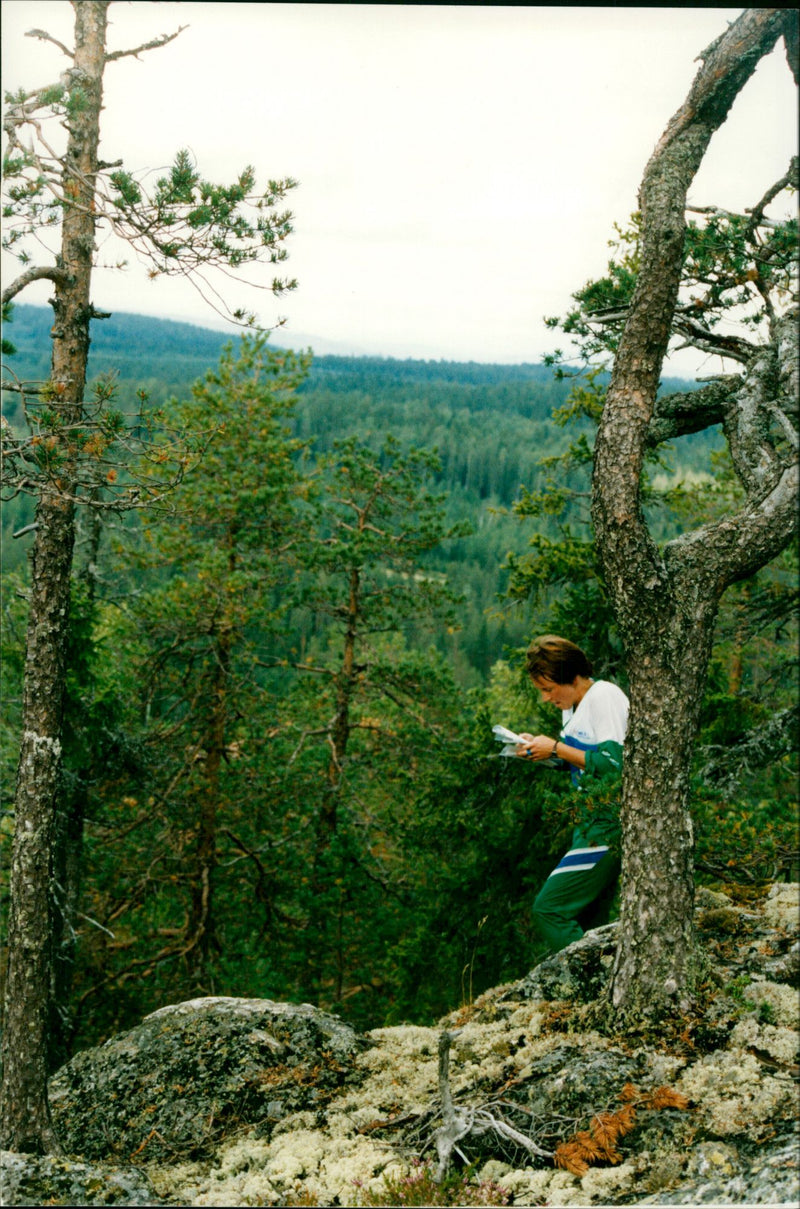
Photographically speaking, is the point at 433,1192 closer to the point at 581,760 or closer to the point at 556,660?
the point at 581,760

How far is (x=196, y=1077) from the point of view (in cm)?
521

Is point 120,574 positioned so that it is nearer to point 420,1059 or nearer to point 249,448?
point 249,448

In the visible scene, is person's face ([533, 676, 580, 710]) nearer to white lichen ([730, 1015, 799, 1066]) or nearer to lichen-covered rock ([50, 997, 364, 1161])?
white lichen ([730, 1015, 799, 1066])

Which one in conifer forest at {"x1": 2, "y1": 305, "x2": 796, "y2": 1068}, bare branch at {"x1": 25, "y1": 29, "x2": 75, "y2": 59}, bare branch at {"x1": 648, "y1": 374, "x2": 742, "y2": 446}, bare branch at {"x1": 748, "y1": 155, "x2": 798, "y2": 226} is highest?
bare branch at {"x1": 25, "y1": 29, "x2": 75, "y2": 59}

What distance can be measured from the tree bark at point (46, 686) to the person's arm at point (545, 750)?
294cm

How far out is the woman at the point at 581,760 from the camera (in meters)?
5.13

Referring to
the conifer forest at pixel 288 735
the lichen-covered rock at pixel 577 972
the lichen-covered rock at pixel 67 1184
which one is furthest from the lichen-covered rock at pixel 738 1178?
the conifer forest at pixel 288 735

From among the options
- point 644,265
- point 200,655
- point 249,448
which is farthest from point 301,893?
point 644,265

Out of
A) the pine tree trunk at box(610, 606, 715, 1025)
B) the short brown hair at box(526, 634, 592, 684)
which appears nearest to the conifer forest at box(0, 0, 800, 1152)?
the pine tree trunk at box(610, 606, 715, 1025)

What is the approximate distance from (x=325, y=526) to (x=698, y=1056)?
13061mm

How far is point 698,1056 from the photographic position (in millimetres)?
4223

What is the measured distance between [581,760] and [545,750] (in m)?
0.24

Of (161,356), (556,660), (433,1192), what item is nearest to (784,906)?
(556,660)

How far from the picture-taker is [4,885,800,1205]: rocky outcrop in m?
3.73
